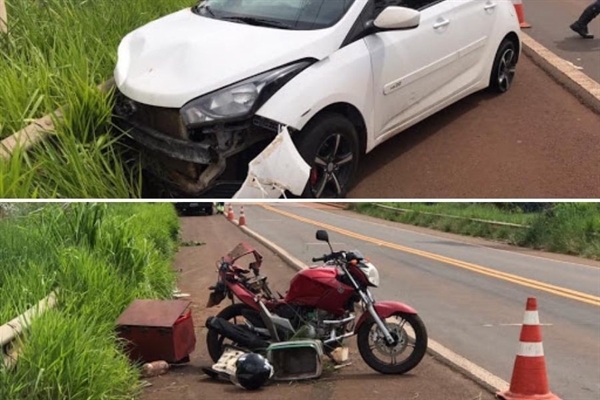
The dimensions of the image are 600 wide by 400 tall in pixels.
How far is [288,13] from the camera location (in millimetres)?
5898

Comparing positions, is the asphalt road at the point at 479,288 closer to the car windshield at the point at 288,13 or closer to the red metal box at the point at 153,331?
Result: the red metal box at the point at 153,331

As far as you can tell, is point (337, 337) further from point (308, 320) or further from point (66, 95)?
point (66, 95)

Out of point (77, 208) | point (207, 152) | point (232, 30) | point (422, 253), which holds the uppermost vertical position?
point (232, 30)

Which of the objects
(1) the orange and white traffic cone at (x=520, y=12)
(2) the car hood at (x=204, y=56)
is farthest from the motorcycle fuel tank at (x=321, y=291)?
(1) the orange and white traffic cone at (x=520, y=12)

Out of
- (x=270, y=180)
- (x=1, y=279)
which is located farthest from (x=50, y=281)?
(x=270, y=180)

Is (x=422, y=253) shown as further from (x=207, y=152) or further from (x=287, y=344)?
(x=207, y=152)

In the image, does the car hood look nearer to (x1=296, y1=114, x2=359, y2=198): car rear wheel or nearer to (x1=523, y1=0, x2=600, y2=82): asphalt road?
(x1=296, y1=114, x2=359, y2=198): car rear wheel

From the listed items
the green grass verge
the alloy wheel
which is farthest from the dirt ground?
the green grass verge

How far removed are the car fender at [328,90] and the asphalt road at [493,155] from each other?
0.50 metres

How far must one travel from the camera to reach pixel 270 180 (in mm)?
4770

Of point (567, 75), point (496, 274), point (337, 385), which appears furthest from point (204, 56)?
point (496, 274)

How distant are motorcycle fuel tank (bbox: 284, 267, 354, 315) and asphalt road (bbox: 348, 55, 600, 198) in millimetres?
694

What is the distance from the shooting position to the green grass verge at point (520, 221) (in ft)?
21.5

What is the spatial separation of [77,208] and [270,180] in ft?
8.90
